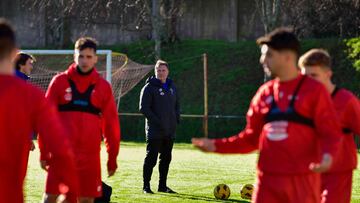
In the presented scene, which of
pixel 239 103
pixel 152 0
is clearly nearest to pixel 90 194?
pixel 239 103

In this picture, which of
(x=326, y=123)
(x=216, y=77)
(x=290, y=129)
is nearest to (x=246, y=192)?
(x=290, y=129)

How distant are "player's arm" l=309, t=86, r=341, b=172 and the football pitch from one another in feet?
21.7

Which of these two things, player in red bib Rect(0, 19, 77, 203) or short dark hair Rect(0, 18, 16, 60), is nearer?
short dark hair Rect(0, 18, 16, 60)

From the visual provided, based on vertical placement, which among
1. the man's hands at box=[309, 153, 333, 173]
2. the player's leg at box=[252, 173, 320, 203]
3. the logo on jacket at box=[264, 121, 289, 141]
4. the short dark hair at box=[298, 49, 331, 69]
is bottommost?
the player's leg at box=[252, 173, 320, 203]

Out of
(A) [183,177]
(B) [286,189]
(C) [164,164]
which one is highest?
(B) [286,189]

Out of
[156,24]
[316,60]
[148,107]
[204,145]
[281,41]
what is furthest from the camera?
[156,24]

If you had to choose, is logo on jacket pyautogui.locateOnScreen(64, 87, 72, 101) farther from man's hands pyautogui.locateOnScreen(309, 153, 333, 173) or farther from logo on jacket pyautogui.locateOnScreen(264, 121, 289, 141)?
man's hands pyautogui.locateOnScreen(309, 153, 333, 173)

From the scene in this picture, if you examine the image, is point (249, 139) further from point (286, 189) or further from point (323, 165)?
point (323, 165)

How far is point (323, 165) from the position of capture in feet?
21.7

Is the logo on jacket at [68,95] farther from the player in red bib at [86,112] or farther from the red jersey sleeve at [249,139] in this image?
the red jersey sleeve at [249,139]

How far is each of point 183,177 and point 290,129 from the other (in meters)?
10.2

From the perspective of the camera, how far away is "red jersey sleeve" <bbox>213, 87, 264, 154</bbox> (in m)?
7.28

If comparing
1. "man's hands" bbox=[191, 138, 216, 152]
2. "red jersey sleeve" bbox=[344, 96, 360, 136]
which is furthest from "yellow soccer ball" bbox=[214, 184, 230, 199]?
"man's hands" bbox=[191, 138, 216, 152]

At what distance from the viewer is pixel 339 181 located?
8586mm
